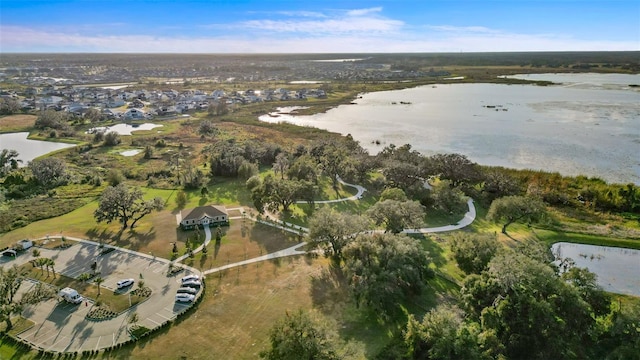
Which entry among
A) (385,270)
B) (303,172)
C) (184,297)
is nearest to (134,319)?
(184,297)

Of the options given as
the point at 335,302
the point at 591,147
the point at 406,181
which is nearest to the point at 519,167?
the point at 591,147

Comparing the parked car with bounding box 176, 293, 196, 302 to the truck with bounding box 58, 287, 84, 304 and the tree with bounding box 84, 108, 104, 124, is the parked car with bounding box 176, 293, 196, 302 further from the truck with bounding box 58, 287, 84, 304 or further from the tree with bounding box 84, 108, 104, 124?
the tree with bounding box 84, 108, 104, 124

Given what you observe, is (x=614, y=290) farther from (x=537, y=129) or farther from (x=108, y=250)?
(x=537, y=129)

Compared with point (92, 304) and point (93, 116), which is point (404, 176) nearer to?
point (92, 304)

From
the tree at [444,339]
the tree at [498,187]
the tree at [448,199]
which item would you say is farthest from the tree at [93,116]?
the tree at [444,339]

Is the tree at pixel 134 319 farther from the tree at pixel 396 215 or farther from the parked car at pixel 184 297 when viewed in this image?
the tree at pixel 396 215

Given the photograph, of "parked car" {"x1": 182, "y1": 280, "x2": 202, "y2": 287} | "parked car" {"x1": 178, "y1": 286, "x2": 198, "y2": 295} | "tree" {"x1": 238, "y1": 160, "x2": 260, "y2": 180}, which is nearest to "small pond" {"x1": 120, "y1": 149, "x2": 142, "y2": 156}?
"tree" {"x1": 238, "y1": 160, "x2": 260, "y2": 180}
